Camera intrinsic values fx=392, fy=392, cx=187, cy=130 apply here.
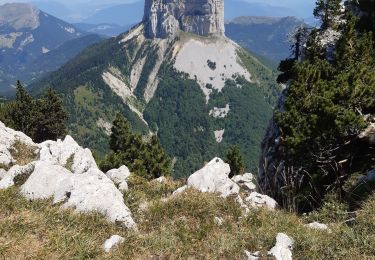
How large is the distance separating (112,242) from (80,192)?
3411 mm

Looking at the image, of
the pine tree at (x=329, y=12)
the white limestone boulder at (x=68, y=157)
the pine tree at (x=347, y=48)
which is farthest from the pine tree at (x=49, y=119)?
the pine tree at (x=347, y=48)

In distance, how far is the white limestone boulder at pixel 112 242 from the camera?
31.8 ft

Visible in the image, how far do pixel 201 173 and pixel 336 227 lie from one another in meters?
8.31

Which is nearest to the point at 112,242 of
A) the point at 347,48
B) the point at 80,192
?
the point at 80,192

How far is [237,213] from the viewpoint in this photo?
12258 millimetres

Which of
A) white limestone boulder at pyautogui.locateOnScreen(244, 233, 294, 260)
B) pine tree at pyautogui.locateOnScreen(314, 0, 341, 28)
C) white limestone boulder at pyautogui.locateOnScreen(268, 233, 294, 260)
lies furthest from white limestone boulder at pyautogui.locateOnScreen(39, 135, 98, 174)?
pine tree at pyautogui.locateOnScreen(314, 0, 341, 28)

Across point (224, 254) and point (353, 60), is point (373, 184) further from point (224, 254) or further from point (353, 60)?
point (353, 60)

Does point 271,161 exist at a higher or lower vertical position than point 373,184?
lower

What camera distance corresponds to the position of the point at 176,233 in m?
10.6

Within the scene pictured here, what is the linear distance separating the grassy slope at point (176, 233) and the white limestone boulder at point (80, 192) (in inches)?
19.6

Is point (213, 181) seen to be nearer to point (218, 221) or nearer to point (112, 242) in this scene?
point (218, 221)


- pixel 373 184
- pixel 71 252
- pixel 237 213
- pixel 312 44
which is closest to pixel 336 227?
pixel 237 213

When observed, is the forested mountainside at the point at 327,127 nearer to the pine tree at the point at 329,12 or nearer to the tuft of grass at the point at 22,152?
the tuft of grass at the point at 22,152

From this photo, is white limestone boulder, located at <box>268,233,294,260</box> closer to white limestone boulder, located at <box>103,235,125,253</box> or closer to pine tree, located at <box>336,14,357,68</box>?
white limestone boulder, located at <box>103,235,125,253</box>
